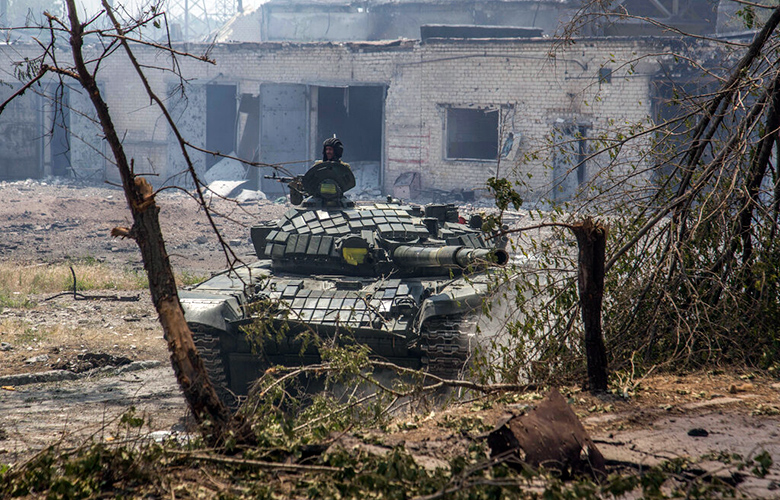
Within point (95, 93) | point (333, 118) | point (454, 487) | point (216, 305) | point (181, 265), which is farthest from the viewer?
point (333, 118)

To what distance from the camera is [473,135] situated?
77.2 feet

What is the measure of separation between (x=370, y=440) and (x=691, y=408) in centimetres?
203

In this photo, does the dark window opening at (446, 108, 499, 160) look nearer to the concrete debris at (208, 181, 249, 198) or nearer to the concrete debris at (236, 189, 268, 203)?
the concrete debris at (236, 189, 268, 203)

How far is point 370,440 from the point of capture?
4.02 m

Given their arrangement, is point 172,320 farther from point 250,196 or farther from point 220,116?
point 220,116

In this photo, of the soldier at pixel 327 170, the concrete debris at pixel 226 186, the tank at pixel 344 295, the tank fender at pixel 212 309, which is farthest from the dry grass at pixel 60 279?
the concrete debris at pixel 226 186

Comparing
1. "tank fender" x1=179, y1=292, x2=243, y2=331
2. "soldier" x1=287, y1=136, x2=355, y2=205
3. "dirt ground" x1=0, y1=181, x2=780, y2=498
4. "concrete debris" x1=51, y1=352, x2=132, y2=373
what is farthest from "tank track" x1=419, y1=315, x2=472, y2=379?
"concrete debris" x1=51, y1=352, x2=132, y2=373

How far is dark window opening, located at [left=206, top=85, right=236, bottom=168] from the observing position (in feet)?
91.2

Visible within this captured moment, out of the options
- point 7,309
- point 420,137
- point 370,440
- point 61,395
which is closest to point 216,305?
point 61,395

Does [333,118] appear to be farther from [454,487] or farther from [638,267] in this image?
[454,487]

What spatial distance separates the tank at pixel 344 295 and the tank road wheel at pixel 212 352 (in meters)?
0.01

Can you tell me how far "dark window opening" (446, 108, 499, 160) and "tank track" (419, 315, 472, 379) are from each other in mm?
15585

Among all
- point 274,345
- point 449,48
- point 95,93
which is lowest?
point 274,345

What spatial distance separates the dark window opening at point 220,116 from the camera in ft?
91.2
